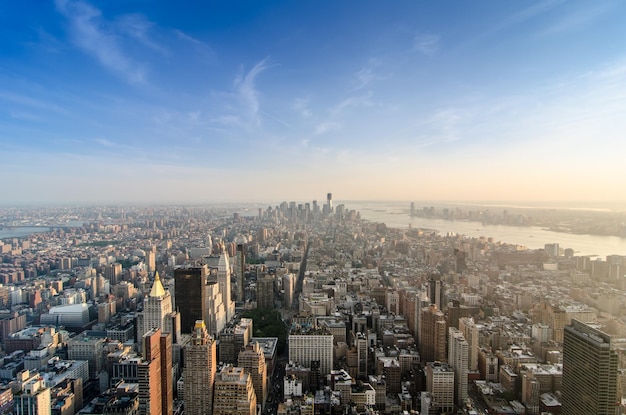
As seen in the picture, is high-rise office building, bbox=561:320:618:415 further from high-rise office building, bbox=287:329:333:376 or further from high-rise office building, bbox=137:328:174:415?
high-rise office building, bbox=137:328:174:415

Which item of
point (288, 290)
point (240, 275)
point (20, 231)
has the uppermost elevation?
point (20, 231)

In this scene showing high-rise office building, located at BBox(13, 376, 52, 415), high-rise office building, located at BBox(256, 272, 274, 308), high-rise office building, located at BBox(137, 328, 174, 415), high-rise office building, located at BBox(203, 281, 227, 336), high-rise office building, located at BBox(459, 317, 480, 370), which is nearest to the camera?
high-rise office building, located at BBox(137, 328, 174, 415)

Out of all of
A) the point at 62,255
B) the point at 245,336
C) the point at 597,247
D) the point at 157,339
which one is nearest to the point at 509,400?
the point at 597,247

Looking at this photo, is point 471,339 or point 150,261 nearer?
point 471,339

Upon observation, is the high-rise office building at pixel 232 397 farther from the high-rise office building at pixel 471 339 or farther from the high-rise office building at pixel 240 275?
the high-rise office building at pixel 240 275

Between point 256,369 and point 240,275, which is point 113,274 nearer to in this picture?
point 240,275

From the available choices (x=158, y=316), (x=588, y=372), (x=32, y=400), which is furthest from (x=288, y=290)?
(x=588, y=372)

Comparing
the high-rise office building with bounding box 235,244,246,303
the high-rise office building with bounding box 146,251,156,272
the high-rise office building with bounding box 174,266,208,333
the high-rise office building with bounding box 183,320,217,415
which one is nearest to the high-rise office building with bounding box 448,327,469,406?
the high-rise office building with bounding box 183,320,217,415
